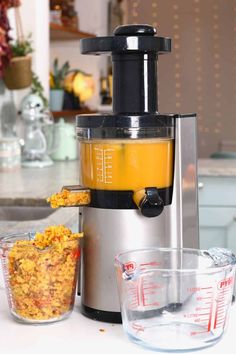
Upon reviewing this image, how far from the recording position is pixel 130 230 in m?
1.04

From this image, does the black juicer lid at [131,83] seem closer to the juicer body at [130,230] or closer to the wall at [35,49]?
the juicer body at [130,230]

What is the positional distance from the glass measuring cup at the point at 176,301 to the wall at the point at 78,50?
341 centimetres

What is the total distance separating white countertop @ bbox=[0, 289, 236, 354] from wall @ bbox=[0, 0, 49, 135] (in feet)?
7.90

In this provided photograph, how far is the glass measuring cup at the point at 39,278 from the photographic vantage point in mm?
1010

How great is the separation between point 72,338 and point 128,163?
241 millimetres

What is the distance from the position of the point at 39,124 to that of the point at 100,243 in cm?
242

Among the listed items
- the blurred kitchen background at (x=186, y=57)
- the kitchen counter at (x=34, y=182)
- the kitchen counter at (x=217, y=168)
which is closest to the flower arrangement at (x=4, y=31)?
the kitchen counter at (x=34, y=182)

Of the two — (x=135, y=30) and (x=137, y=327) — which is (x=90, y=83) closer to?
(x=135, y=30)

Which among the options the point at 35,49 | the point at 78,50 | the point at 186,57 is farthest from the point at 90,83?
the point at 186,57

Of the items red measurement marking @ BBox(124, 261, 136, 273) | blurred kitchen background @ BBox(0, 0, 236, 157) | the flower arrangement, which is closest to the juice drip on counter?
red measurement marking @ BBox(124, 261, 136, 273)

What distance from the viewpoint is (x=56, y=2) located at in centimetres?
410

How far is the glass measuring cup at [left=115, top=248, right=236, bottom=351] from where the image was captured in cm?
96

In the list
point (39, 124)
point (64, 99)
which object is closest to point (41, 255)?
point (39, 124)

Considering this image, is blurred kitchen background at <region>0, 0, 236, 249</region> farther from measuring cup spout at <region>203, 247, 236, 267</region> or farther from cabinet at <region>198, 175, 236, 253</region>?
measuring cup spout at <region>203, 247, 236, 267</region>
